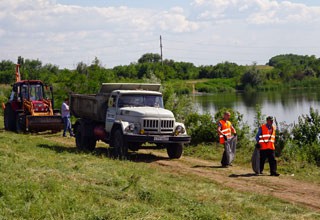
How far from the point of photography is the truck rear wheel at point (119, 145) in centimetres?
1559

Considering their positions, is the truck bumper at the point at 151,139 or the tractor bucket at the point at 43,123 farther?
the tractor bucket at the point at 43,123

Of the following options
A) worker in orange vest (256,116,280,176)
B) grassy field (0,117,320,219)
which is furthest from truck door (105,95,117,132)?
worker in orange vest (256,116,280,176)

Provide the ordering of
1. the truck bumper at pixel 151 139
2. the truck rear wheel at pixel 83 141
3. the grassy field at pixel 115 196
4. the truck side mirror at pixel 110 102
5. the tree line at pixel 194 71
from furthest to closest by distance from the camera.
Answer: the tree line at pixel 194 71 → the truck rear wheel at pixel 83 141 → the truck side mirror at pixel 110 102 → the truck bumper at pixel 151 139 → the grassy field at pixel 115 196

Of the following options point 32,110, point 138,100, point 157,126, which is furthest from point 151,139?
point 32,110

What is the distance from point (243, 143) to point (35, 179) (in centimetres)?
984

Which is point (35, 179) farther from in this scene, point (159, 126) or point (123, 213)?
point (159, 126)

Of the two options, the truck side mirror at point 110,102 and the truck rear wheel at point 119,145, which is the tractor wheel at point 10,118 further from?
the truck rear wheel at point 119,145

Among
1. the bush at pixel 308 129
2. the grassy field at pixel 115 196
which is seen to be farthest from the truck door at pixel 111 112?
the bush at pixel 308 129

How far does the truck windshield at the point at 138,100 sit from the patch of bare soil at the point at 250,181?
5.97 feet

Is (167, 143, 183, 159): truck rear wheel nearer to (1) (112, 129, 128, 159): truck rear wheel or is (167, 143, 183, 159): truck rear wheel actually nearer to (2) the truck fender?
(1) (112, 129, 128, 159): truck rear wheel

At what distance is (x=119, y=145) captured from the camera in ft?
51.9

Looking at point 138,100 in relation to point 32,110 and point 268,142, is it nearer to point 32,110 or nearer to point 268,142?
point 268,142

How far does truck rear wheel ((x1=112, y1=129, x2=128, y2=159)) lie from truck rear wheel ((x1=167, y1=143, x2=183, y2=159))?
1567mm

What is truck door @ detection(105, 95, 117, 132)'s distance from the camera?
16.4 meters
